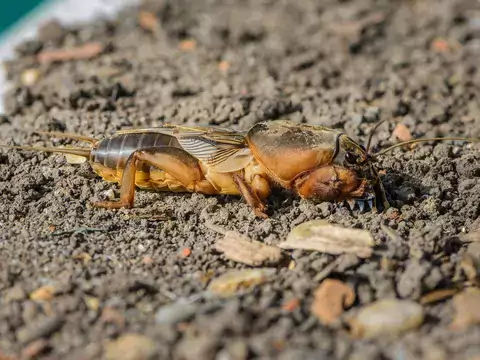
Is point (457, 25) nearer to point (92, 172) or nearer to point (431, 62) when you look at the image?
point (431, 62)

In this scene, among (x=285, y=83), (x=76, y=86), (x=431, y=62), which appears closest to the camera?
(x=76, y=86)

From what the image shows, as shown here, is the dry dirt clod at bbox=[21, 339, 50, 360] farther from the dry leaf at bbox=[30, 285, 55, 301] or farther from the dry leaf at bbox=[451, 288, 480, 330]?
the dry leaf at bbox=[451, 288, 480, 330]

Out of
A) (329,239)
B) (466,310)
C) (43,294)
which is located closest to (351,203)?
(329,239)

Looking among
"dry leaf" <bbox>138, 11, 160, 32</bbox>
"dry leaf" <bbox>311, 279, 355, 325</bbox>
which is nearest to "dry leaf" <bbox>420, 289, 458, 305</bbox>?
"dry leaf" <bbox>311, 279, 355, 325</bbox>

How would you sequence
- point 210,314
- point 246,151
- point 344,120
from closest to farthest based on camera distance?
point 210,314 < point 246,151 < point 344,120

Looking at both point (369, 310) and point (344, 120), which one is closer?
point (369, 310)

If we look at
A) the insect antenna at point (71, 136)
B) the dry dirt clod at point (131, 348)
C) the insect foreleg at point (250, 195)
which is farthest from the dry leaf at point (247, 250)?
the insect antenna at point (71, 136)

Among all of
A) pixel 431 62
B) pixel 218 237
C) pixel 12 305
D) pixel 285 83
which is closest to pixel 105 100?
pixel 285 83
